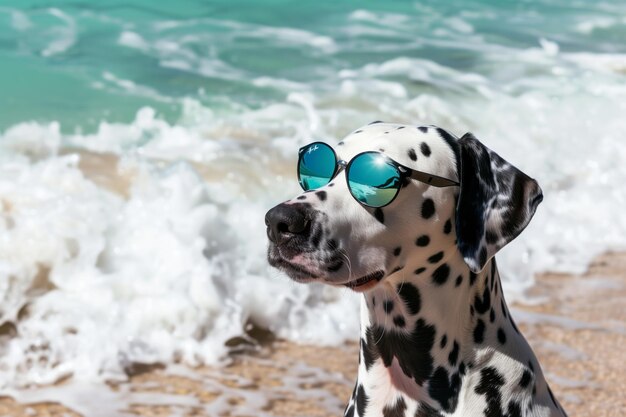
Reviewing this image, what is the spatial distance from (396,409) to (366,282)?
45 centimetres

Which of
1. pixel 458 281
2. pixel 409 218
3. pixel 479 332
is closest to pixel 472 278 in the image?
pixel 458 281

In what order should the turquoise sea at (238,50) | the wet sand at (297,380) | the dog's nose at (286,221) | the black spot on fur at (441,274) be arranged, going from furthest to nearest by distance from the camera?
the turquoise sea at (238,50) < the wet sand at (297,380) < the black spot on fur at (441,274) < the dog's nose at (286,221)

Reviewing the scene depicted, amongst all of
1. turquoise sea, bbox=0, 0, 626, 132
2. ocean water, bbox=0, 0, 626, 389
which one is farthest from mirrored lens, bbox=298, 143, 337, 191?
turquoise sea, bbox=0, 0, 626, 132

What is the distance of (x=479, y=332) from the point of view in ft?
9.72

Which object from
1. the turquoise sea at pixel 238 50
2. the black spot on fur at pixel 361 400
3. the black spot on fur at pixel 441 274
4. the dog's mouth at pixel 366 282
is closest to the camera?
the dog's mouth at pixel 366 282

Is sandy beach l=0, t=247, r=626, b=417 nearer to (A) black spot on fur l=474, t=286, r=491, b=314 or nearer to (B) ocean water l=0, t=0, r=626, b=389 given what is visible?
(B) ocean water l=0, t=0, r=626, b=389

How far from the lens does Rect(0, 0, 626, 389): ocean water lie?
559cm

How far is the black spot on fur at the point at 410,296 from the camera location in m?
2.95

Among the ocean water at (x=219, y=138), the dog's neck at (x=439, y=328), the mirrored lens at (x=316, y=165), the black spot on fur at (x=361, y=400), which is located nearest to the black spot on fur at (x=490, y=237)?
the dog's neck at (x=439, y=328)

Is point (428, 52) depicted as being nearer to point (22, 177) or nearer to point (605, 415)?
point (22, 177)

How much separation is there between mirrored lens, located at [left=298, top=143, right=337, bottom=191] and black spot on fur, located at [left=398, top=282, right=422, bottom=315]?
392mm

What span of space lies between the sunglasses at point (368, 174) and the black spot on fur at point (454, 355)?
0.49 meters

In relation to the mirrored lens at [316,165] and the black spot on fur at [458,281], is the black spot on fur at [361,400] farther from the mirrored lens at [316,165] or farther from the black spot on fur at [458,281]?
the mirrored lens at [316,165]

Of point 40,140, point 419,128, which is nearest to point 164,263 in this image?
point 40,140
